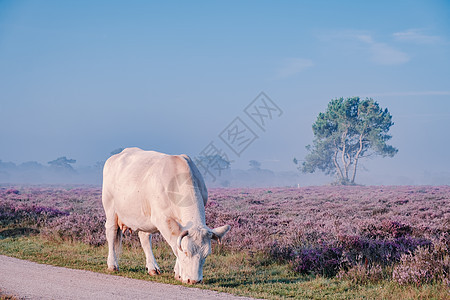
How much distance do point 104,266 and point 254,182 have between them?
612 ft

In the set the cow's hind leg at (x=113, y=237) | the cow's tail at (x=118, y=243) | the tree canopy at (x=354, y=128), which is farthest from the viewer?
the tree canopy at (x=354, y=128)

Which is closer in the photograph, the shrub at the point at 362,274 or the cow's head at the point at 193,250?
the cow's head at the point at 193,250

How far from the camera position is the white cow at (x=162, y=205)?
7.59 metres

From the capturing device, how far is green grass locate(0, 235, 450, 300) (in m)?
7.93

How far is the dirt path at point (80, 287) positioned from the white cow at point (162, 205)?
0.38 meters

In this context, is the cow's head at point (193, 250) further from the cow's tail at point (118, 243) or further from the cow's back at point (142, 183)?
the cow's tail at point (118, 243)

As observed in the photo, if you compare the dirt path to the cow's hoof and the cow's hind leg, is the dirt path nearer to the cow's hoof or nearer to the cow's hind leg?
the cow's hoof

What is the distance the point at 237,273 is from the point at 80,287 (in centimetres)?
351

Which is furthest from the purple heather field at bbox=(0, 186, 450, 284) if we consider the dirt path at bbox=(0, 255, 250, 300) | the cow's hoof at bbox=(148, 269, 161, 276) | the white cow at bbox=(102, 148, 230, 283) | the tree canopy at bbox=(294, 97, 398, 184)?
the tree canopy at bbox=(294, 97, 398, 184)

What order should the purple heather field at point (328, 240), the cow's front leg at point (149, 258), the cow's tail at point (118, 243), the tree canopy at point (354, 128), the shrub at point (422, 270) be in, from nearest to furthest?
the shrub at point (422, 270)
the purple heather field at point (328, 240)
the cow's front leg at point (149, 258)
the cow's tail at point (118, 243)
the tree canopy at point (354, 128)

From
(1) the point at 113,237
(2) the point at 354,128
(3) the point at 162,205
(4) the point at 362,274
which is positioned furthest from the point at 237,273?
(2) the point at 354,128

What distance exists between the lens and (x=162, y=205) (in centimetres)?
862

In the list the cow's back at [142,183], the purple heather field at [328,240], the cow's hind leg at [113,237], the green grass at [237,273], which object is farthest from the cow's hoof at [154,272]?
the purple heather field at [328,240]

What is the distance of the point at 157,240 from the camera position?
13148 millimetres
